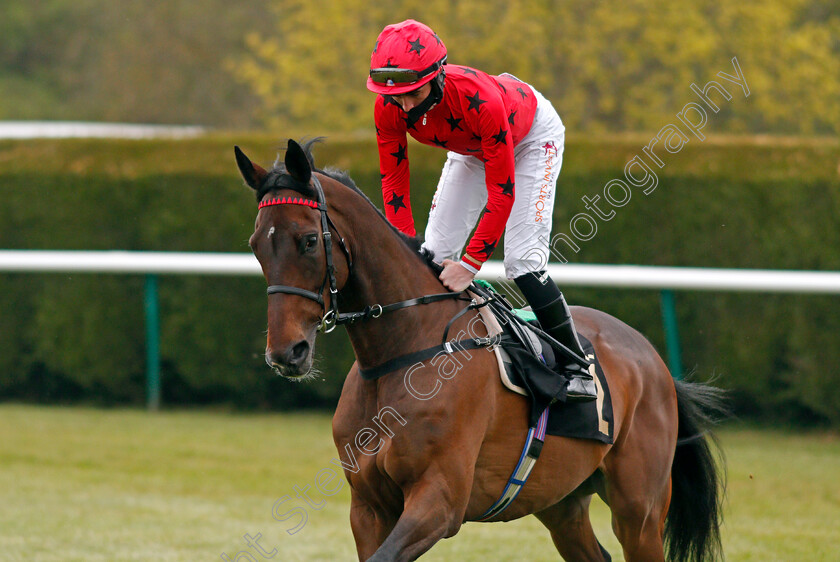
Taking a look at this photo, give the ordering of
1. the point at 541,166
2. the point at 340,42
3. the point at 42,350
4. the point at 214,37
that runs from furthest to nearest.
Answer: the point at 214,37 < the point at 340,42 < the point at 42,350 < the point at 541,166

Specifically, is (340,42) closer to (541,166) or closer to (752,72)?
(752,72)

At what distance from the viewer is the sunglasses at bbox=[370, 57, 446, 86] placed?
3.09 metres

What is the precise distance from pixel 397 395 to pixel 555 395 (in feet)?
2.05

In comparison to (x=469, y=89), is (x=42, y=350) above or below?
below

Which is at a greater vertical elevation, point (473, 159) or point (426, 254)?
point (473, 159)

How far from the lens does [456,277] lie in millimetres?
3350

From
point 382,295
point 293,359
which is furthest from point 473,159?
point 293,359

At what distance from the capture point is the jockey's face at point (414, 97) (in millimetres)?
3184

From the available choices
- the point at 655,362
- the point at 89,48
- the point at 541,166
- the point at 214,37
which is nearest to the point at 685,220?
the point at 655,362

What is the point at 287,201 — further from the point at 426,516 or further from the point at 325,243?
the point at 426,516

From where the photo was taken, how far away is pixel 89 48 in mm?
25766

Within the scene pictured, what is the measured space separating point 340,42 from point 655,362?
1227cm

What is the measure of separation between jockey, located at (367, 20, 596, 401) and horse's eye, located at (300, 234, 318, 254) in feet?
1.94

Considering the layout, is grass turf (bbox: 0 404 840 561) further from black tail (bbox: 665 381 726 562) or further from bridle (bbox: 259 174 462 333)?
bridle (bbox: 259 174 462 333)
